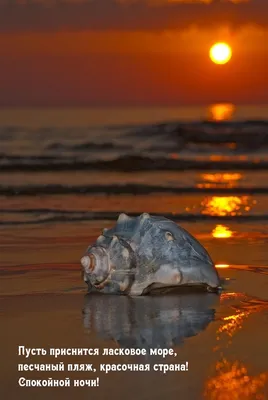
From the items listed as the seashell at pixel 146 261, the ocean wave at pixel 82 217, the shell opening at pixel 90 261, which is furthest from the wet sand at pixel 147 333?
the ocean wave at pixel 82 217

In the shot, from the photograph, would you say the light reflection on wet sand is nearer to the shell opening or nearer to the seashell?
the seashell

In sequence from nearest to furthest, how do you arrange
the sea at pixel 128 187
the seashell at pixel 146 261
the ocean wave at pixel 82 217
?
the seashell at pixel 146 261 → the sea at pixel 128 187 → the ocean wave at pixel 82 217

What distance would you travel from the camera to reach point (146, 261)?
7484 mm

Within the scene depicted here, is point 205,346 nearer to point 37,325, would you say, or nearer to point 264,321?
point 264,321

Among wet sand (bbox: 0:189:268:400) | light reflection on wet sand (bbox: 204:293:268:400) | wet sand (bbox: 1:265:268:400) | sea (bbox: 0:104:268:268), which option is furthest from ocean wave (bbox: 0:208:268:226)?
light reflection on wet sand (bbox: 204:293:268:400)

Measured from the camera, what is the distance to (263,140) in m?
29.5

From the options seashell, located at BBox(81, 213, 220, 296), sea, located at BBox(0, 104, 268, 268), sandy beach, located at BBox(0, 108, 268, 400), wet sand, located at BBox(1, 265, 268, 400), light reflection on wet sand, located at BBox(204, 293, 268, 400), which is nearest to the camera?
light reflection on wet sand, located at BBox(204, 293, 268, 400)

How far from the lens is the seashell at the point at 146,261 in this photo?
747 cm

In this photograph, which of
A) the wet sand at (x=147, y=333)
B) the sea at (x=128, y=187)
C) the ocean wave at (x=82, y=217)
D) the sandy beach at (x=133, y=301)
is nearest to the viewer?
the wet sand at (x=147, y=333)

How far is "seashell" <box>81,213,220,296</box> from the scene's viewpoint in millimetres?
7469

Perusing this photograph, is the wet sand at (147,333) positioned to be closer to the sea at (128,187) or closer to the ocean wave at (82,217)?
the sea at (128,187)

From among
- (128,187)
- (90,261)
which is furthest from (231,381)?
(128,187)

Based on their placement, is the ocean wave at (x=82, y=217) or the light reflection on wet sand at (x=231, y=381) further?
the ocean wave at (x=82, y=217)

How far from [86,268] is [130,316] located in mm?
647
